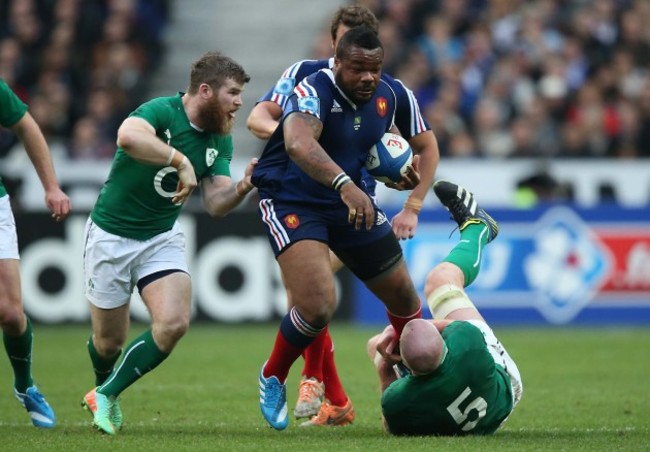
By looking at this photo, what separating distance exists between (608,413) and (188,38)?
1508 cm

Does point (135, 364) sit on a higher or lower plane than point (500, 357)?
lower

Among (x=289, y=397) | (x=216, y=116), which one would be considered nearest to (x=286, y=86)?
(x=216, y=116)

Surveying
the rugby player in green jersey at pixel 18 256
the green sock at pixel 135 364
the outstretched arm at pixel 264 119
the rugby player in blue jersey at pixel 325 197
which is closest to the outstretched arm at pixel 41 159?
the rugby player in green jersey at pixel 18 256

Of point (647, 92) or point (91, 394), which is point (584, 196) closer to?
point (647, 92)

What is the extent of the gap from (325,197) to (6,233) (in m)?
2.14

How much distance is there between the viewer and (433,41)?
20797mm

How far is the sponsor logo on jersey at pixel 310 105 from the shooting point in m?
7.97

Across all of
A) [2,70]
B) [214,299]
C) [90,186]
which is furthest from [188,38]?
[214,299]

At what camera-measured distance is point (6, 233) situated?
28.0ft

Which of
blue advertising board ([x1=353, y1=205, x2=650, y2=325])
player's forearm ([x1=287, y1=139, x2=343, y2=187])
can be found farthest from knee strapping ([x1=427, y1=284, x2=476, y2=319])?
blue advertising board ([x1=353, y1=205, x2=650, y2=325])

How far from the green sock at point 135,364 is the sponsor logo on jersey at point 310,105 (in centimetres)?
180

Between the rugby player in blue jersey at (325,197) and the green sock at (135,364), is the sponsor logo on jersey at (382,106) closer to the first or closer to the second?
the rugby player in blue jersey at (325,197)

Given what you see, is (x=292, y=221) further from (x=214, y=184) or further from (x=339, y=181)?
(x=214, y=184)

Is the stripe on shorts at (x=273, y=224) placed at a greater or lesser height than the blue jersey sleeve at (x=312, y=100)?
lesser
